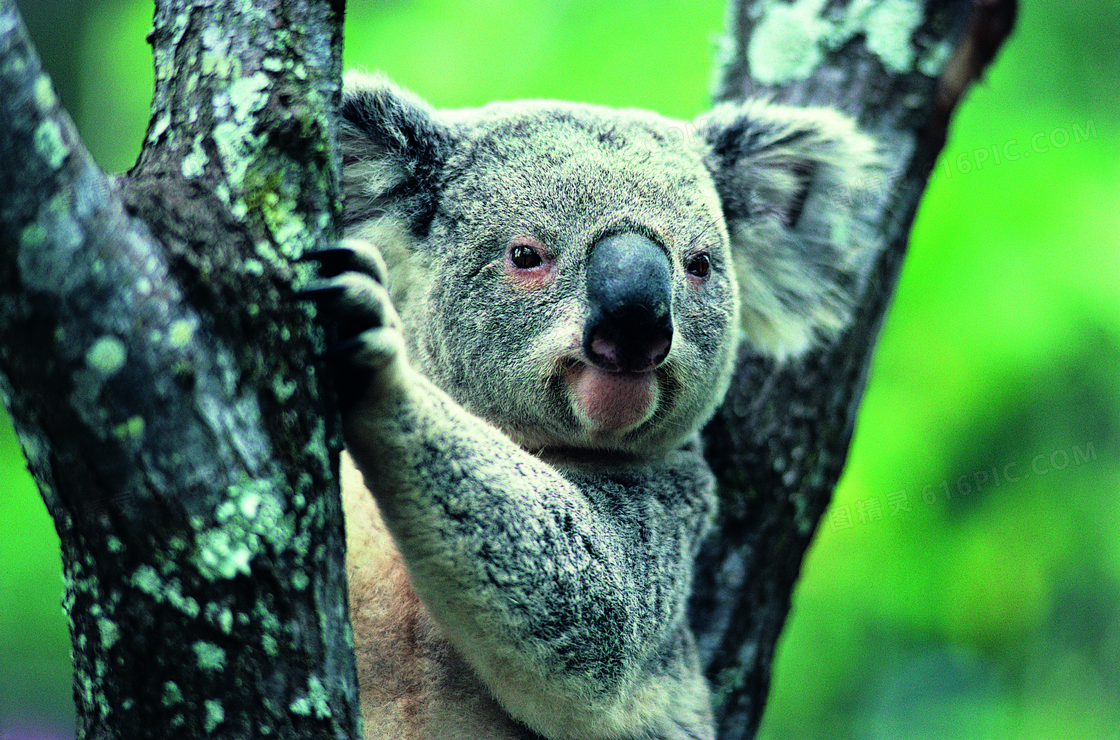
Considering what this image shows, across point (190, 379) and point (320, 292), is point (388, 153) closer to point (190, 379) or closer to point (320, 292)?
point (320, 292)

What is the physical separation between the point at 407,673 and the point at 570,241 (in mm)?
1087

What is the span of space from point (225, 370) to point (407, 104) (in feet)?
4.42

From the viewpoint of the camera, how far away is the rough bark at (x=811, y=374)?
10.4 ft

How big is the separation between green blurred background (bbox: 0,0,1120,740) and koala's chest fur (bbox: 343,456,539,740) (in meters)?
2.88

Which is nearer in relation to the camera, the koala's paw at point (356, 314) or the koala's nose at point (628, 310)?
the koala's paw at point (356, 314)

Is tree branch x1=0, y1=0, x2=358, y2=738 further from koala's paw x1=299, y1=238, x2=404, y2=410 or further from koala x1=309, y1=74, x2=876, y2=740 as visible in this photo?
koala x1=309, y1=74, x2=876, y2=740

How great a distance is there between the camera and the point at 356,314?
4.75 ft

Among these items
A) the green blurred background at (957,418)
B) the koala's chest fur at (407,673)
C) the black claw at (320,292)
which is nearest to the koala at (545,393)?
the koala's chest fur at (407,673)

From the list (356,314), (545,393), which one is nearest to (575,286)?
(545,393)

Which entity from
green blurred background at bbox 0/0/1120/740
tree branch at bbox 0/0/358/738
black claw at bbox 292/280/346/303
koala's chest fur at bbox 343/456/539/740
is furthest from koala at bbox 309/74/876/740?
green blurred background at bbox 0/0/1120/740

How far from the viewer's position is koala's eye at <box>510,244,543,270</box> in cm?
224

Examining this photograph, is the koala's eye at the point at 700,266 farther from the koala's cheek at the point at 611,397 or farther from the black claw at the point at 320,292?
the black claw at the point at 320,292

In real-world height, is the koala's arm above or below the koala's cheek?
below

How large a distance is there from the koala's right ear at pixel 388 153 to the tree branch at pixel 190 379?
85 centimetres
